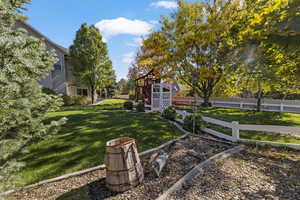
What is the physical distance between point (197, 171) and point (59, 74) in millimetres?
18287

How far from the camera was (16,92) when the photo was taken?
7.44 feet

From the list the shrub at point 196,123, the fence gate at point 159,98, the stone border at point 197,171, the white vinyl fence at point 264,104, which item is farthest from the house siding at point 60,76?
the stone border at point 197,171

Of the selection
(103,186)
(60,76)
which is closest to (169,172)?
(103,186)

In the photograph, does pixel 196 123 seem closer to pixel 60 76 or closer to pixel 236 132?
pixel 236 132

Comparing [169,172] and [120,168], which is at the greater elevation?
[120,168]

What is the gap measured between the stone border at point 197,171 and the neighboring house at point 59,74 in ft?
57.9

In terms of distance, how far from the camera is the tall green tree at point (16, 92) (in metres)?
1.72

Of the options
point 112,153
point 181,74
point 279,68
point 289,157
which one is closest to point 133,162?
point 112,153

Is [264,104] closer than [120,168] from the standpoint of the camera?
No

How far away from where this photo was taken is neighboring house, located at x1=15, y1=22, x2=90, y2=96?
50.6 ft

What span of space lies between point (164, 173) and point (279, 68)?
5825 mm

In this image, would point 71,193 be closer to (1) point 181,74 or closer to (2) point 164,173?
(2) point 164,173

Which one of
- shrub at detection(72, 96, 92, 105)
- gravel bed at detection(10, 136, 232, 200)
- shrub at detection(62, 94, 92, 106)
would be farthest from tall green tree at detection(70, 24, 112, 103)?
gravel bed at detection(10, 136, 232, 200)

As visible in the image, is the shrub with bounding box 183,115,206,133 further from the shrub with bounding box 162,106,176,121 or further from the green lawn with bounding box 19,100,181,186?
the shrub with bounding box 162,106,176,121
